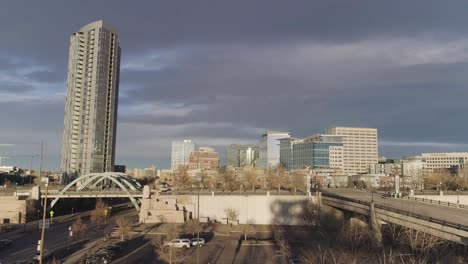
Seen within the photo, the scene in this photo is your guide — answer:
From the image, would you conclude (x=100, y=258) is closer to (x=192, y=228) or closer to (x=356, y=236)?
(x=192, y=228)

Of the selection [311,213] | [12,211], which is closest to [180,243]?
[311,213]

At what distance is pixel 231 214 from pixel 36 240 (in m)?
35.5

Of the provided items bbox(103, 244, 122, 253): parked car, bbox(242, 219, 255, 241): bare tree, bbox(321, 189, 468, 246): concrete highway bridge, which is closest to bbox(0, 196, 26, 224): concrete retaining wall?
bbox(103, 244, 122, 253): parked car

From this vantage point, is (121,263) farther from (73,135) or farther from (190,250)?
(73,135)

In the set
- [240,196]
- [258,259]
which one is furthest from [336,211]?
[258,259]

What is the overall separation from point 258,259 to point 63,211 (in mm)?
68882

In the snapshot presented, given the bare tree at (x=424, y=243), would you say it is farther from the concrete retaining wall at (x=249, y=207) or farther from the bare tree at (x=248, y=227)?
the concrete retaining wall at (x=249, y=207)

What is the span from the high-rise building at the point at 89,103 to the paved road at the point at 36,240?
7865 centimetres

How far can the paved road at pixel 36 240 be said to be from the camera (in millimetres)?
48719

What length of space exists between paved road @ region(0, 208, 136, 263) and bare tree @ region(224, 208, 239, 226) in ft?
75.5

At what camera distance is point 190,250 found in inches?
2096

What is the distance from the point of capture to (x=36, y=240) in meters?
60.1

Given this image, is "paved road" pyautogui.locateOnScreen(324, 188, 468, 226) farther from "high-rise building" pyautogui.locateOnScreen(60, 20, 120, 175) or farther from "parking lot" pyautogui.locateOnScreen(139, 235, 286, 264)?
"high-rise building" pyautogui.locateOnScreen(60, 20, 120, 175)

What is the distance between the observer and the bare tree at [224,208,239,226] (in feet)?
260
